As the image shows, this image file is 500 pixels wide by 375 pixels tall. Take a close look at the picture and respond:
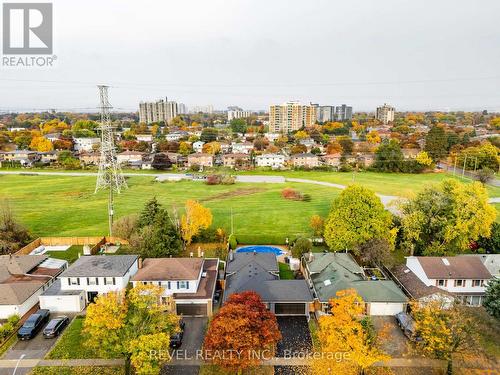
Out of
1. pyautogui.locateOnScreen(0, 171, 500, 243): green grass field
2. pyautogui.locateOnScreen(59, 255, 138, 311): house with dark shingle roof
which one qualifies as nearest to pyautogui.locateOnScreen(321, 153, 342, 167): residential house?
pyautogui.locateOnScreen(0, 171, 500, 243): green grass field

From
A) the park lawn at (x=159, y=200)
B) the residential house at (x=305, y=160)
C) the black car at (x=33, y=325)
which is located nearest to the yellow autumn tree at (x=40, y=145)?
the park lawn at (x=159, y=200)

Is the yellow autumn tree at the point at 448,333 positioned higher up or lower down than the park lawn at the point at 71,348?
higher up

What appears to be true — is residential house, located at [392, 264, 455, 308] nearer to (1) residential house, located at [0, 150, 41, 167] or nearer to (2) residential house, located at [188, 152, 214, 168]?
(2) residential house, located at [188, 152, 214, 168]

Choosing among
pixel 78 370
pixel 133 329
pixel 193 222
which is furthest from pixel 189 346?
pixel 193 222

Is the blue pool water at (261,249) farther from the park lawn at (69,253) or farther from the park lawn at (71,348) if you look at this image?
the park lawn at (71,348)

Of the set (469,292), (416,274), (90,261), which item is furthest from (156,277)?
(469,292)

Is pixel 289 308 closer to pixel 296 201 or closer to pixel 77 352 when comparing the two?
pixel 77 352

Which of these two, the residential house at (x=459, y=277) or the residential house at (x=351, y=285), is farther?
the residential house at (x=459, y=277)

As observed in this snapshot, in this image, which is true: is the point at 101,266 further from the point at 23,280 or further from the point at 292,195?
the point at 292,195

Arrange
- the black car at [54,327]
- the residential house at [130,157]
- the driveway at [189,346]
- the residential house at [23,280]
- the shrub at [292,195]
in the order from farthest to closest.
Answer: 1. the residential house at [130,157]
2. the shrub at [292,195]
3. the residential house at [23,280]
4. the black car at [54,327]
5. the driveway at [189,346]
